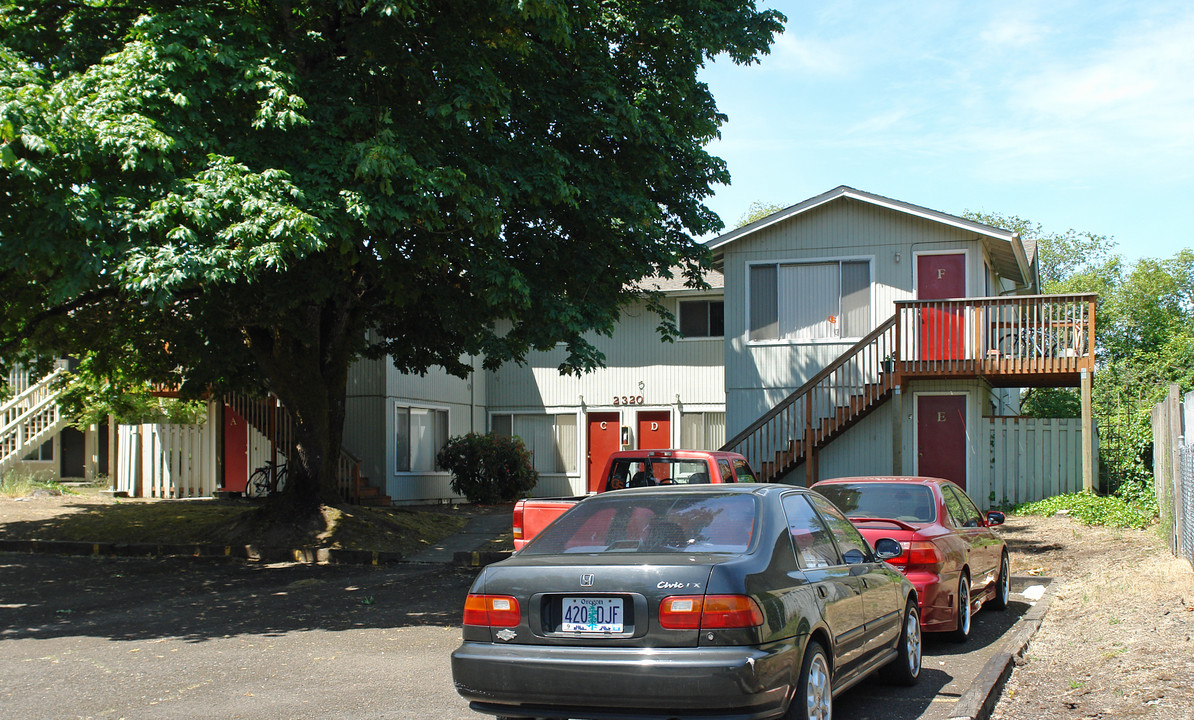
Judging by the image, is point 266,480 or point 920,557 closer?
point 920,557

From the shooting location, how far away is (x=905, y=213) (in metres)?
21.2

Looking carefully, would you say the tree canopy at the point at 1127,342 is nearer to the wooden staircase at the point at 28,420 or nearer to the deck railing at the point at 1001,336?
the deck railing at the point at 1001,336

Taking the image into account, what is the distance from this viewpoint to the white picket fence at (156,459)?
24625 millimetres

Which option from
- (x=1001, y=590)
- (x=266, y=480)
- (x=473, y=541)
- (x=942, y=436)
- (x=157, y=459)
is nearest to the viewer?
(x=1001, y=590)

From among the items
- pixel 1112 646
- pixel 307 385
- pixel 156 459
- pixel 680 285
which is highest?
pixel 680 285

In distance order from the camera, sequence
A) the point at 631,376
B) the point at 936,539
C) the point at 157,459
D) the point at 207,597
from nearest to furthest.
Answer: the point at 936,539
the point at 207,597
the point at 157,459
the point at 631,376

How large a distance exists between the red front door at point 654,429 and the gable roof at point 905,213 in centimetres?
567

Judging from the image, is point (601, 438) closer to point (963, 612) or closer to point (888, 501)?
point (888, 501)

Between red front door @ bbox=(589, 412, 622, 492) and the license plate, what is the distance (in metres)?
21.8

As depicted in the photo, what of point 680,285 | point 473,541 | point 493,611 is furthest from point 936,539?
point 680,285

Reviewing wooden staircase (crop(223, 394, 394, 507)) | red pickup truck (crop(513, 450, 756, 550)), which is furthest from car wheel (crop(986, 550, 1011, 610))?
wooden staircase (crop(223, 394, 394, 507))

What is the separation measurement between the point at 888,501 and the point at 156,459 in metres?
20.1

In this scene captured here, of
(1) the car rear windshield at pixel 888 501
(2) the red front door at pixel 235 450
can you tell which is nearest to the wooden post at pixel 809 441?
(1) the car rear windshield at pixel 888 501

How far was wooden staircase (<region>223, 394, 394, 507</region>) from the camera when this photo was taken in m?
23.1
